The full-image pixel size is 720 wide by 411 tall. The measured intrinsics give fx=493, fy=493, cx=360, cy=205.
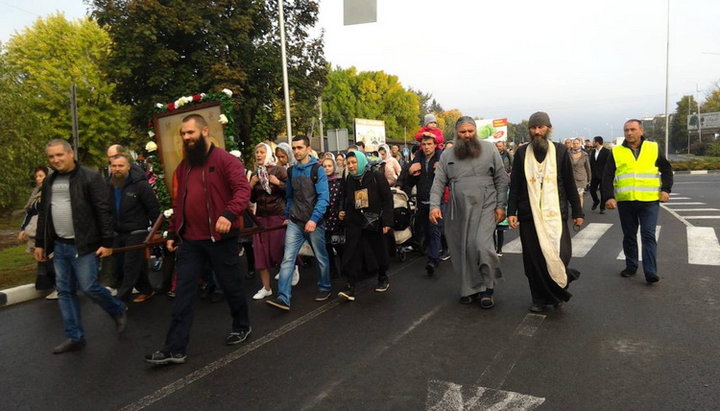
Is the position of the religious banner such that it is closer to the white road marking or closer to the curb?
the white road marking

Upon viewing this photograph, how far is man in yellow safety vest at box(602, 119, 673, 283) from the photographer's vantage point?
19.7ft

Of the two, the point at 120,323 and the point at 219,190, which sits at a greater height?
the point at 219,190

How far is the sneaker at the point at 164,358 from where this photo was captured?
398 centimetres

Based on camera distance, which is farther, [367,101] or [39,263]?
[367,101]

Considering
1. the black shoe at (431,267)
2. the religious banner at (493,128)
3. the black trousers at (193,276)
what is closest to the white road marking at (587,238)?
the black shoe at (431,267)

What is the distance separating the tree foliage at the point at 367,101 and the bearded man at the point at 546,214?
2426 inches

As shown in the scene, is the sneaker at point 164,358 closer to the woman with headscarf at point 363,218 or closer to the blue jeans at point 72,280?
the blue jeans at point 72,280

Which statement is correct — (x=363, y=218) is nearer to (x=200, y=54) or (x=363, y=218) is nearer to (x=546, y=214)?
(x=546, y=214)

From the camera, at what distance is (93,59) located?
3381cm

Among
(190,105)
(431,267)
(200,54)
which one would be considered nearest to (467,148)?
(431,267)

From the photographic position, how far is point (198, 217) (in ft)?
13.4

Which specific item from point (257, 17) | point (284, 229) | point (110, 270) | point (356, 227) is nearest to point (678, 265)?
point (356, 227)

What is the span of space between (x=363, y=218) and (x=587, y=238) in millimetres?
5623

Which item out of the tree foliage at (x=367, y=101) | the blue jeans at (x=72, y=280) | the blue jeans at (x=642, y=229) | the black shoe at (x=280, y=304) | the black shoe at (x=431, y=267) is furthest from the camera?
the tree foliage at (x=367, y=101)
